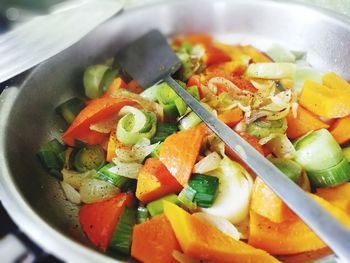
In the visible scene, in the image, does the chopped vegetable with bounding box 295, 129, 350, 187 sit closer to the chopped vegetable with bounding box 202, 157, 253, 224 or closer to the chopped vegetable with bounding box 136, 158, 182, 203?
the chopped vegetable with bounding box 202, 157, 253, 224

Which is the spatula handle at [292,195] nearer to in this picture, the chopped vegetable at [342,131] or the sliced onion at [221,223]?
the sliced onion at [221,223]

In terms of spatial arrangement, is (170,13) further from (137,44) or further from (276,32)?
(276,32)

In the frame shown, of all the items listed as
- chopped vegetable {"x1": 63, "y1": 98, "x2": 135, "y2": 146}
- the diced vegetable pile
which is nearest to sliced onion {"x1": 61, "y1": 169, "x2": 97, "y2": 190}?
the diced vegetable pile

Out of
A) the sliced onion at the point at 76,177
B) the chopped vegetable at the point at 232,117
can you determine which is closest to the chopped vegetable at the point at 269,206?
the chopped vegetable at the point at 232,117

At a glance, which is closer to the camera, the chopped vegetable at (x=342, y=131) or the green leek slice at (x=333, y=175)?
the green leek slice at (x=333, y=175)

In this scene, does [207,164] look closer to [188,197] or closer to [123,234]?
[188,197]

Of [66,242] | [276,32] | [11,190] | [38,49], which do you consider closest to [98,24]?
[38,49]
